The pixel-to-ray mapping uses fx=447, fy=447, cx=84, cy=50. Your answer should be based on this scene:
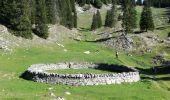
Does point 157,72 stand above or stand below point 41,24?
below

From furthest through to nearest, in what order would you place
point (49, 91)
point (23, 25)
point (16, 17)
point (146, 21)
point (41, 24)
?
point (146, 21), point (41, 24), point (16, 17), point (23, 25), point (49, 91)

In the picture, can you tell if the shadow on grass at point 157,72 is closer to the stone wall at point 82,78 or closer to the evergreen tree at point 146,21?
the stone wall at point 82,78

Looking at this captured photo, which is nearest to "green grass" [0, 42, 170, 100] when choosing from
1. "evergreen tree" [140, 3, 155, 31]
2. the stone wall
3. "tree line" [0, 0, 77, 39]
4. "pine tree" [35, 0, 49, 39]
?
the stone wall

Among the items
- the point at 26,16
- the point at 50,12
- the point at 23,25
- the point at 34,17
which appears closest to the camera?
the point at 23,25

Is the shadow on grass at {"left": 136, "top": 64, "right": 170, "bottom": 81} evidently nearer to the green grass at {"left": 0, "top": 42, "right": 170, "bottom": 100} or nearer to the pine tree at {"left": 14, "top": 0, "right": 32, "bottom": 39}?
the green grass at {"left": 0, "top": 42, "right": 170, "bottom": 100}

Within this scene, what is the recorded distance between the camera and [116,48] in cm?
11162

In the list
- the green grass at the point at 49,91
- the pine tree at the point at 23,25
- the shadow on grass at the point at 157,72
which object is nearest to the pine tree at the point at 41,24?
the pine tree at the point at 23,25

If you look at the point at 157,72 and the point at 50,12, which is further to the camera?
the point at 50,12

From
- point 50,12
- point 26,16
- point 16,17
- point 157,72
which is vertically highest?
point 26,16

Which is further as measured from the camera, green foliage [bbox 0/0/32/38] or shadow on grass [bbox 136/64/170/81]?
green foliage [bbox 0/0/32/38]

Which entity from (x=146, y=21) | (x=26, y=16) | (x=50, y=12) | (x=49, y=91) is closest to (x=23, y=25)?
(x=26, y=16)

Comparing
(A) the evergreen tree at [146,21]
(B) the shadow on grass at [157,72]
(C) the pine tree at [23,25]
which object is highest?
(C) the pine tree at [23,25]

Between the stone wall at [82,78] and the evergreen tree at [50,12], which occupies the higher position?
the evergreen tree at [50,12]

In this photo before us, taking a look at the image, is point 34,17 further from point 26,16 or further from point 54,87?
point 54,87
